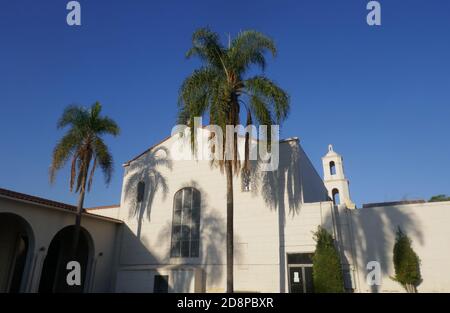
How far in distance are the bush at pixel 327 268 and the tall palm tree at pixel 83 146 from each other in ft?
40.3

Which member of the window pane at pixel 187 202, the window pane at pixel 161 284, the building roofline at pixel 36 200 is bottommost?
the window pane at pixel 161 284

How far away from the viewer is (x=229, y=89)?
14.7m

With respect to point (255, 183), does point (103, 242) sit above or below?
below

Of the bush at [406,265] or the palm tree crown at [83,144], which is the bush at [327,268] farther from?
the palm tree crown at [83,144]

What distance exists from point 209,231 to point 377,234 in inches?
359

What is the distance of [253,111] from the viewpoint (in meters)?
14.4

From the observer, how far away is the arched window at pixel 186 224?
19.2 meters

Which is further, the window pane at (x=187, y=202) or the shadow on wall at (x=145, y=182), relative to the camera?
the shadow on wall at (x=145, y=182)

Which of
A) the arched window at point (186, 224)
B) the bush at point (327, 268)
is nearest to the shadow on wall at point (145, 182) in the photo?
the arched window at point (186, 224)

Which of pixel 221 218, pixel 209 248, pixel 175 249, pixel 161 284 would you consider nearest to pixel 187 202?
pixel 221 218
